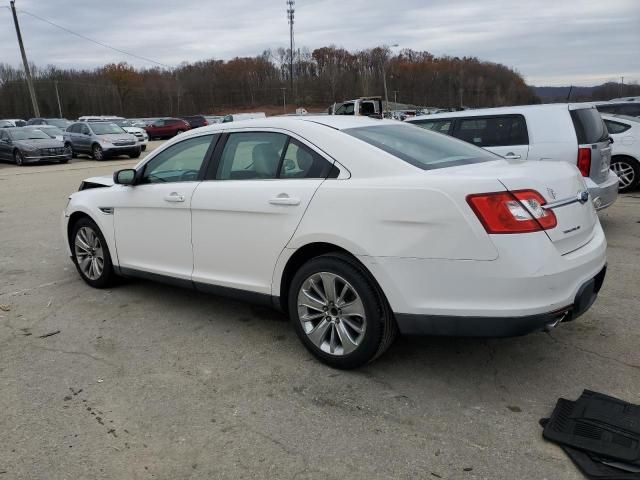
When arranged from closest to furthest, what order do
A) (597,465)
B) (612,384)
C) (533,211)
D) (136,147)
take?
(597,465) < (533,211) < (612,384) < (136,147)

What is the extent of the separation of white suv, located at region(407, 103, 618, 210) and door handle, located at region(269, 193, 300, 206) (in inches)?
146

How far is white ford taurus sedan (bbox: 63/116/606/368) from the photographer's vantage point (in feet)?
9.59

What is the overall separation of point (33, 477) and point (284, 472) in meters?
1.18

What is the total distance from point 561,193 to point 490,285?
789mm

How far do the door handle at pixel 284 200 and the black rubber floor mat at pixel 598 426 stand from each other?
192 centimetres

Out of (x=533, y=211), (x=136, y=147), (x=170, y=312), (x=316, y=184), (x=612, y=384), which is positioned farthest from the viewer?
(x=136, y=147)

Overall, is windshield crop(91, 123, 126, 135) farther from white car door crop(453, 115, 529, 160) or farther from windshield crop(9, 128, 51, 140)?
white car door crop(453, 115, 529, 160)

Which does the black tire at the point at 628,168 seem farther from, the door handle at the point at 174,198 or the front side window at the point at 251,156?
the door handle at the point at 174,198

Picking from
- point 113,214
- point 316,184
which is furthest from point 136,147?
point 316,184

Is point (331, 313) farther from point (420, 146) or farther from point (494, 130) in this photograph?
point (494, 130)

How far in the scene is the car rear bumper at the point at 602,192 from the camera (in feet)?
20.8

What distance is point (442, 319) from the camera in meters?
3.06

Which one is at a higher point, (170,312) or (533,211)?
(533,211)

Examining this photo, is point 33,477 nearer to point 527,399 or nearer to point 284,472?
point 284,472
